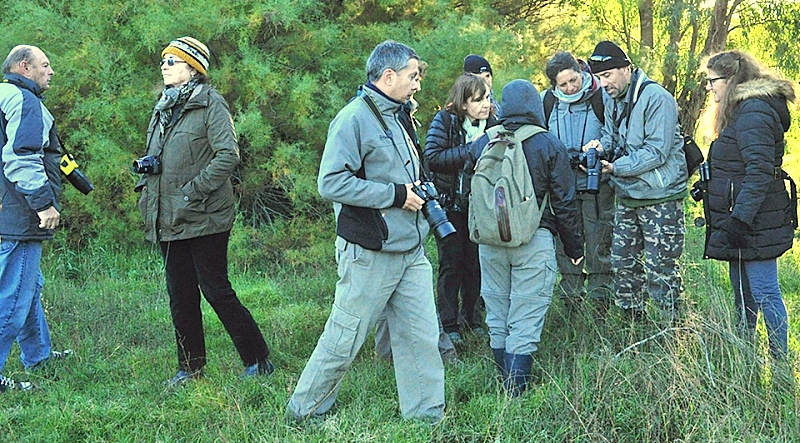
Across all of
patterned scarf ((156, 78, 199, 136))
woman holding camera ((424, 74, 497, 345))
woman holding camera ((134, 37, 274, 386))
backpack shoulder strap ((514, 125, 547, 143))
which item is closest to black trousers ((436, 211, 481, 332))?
woman holding camera ((424, 74, 497, 345))

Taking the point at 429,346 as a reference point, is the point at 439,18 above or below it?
above

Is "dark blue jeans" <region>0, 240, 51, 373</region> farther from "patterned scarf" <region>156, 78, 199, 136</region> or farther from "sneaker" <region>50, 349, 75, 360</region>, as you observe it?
"patterned scarf" <region>156, 78, 199, 136</region>

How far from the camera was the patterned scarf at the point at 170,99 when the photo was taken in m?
4.79

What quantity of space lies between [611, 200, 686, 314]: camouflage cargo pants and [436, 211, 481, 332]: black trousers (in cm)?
98

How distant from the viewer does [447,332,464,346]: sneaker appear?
563 cm

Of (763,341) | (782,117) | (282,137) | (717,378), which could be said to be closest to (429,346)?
(717,378)

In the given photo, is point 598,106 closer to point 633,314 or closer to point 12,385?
point 633,314

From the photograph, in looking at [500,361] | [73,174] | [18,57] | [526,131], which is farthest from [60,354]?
[526,131]

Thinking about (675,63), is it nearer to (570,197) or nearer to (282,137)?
(282,137)

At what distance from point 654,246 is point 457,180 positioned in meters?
1.33

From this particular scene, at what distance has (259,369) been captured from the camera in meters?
5.05

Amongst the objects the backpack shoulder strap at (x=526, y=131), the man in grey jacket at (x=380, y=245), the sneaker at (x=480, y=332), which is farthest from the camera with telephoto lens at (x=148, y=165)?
the sneaker at (x=480, y=332)

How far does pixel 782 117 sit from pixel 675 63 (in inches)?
316

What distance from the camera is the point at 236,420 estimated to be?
4168 millimetres
